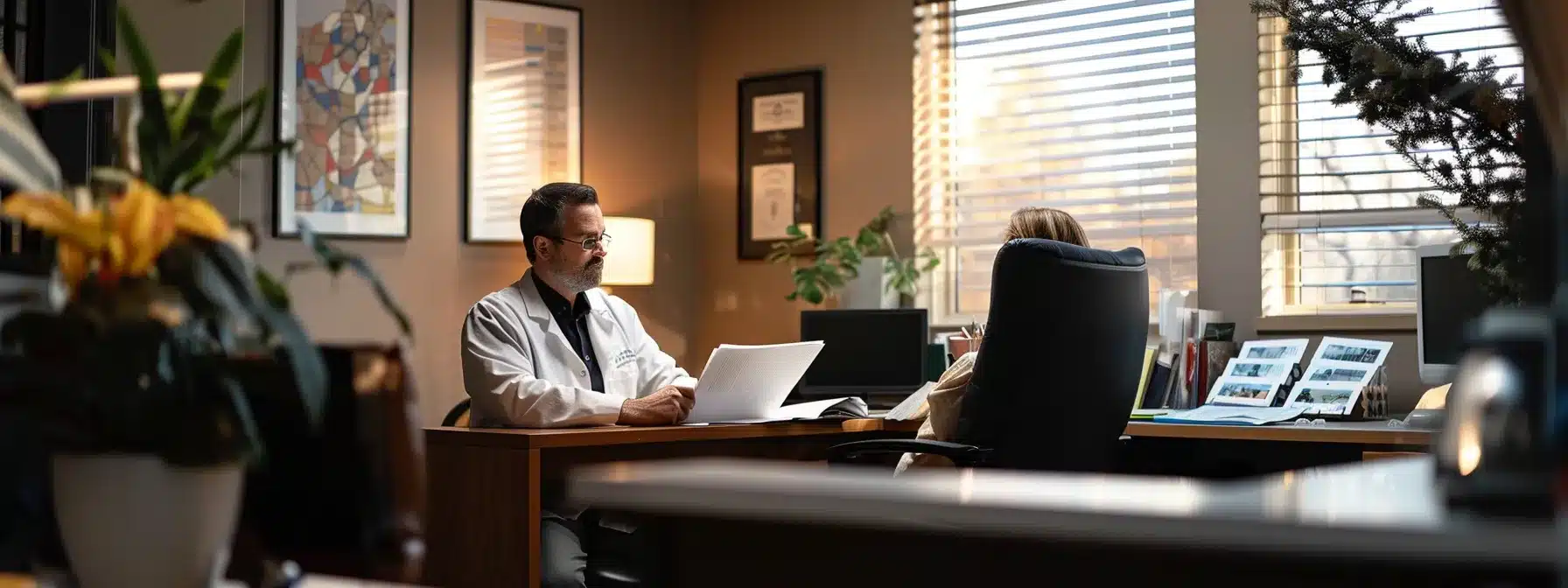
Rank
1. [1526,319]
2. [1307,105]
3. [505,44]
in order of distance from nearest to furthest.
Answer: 1. [1526,319]
2. [1307,105]
3. [505,44]

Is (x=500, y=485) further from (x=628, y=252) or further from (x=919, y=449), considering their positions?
(x=628, y=252)

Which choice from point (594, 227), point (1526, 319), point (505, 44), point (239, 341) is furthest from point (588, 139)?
point (1526, 319)

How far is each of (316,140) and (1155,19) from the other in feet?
8.89

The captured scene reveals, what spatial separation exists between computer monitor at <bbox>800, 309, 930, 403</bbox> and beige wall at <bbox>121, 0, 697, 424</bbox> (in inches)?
39.4

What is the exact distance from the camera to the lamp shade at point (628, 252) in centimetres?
501

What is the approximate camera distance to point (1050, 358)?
2.72 meters

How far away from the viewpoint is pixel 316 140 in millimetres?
4555

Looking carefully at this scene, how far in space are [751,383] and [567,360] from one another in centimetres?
52

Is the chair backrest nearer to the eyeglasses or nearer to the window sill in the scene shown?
the eyeglasses

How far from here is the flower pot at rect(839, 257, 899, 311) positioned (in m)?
4.86

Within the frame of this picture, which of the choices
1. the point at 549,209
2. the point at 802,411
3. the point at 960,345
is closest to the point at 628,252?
the point at 960,345

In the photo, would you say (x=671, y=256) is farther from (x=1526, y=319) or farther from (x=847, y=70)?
(x=1526, y=319)

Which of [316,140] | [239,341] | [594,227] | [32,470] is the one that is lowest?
[32,470]

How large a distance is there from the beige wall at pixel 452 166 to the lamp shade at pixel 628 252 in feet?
0.86
